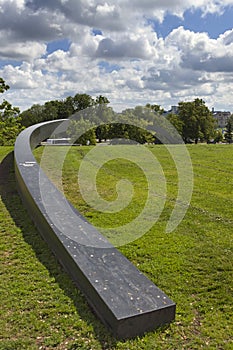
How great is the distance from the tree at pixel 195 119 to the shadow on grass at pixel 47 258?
30340 mm

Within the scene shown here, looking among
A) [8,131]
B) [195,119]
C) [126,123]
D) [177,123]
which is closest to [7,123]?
[8,131]

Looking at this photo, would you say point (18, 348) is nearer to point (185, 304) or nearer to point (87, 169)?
point (185, 304)

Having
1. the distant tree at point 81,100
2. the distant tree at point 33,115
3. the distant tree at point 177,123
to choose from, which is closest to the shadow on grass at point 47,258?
the distant tree at point 177,123

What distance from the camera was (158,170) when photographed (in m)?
10.1

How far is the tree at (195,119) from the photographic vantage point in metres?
36.5

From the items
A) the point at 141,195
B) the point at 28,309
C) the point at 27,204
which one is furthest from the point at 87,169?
the point at 28,309

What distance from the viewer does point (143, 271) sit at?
407 centimetres

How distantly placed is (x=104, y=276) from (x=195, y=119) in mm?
34631

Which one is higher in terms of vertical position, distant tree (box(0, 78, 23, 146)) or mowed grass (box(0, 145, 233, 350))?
distant tree (box(0, 78, 23, 146))

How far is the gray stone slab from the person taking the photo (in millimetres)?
2990

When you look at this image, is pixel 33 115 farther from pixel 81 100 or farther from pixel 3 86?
pixel 3 86

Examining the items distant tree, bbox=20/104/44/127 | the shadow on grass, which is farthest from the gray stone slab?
distant tree, bbox=20/104/44/127

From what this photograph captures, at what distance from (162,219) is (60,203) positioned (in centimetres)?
174

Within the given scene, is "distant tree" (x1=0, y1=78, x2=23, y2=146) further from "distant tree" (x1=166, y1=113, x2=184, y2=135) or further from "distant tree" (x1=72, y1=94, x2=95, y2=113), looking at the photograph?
"distant tree" (x1=72, y1=94, x2=95, y2=113)
